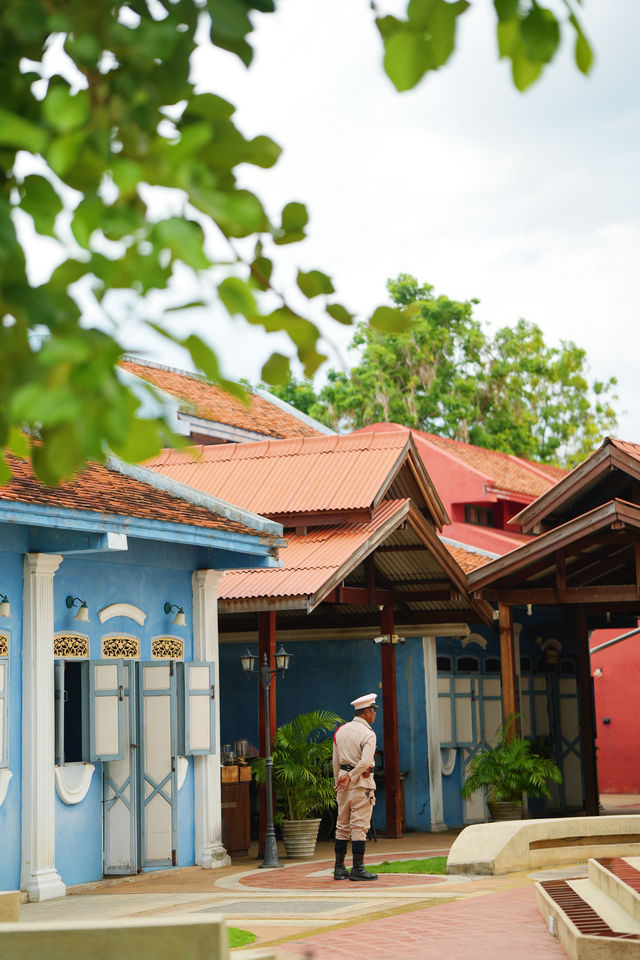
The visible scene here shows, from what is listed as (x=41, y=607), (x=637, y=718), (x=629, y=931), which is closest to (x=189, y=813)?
(x=41, y=607)

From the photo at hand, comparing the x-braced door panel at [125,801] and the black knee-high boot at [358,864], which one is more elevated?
the x-braced door panel at [125,801]

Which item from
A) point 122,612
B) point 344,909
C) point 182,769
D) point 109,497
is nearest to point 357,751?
point 344,909

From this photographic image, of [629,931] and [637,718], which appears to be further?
[637,718]

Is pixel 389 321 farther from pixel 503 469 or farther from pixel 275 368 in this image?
pixel 503 469

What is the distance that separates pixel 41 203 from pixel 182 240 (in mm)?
534

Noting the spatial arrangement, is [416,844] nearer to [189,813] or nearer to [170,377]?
[189,813]

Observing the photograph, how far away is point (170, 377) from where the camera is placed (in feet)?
80.7

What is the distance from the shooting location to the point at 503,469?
31453 mm

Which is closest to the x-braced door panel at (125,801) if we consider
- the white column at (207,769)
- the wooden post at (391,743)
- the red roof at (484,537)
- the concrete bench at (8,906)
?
the white column at (207,769)

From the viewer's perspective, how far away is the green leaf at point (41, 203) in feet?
8.73

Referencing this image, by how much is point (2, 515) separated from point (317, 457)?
24.1ft

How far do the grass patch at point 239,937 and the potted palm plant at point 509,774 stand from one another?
7.96 m

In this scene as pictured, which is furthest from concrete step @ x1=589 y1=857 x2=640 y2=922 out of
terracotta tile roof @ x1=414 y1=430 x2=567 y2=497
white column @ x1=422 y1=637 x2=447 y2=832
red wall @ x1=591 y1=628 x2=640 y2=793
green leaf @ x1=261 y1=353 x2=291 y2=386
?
terracotta tile roof @ x1=414 y1=430 x2=567 y2=497

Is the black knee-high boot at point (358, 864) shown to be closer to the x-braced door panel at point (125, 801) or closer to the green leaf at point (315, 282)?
the x-braced door panel at point (125, 801)
